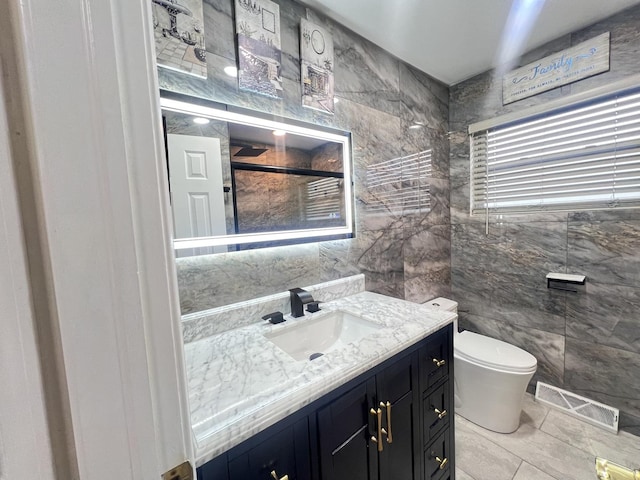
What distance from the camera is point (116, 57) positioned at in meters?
0.29

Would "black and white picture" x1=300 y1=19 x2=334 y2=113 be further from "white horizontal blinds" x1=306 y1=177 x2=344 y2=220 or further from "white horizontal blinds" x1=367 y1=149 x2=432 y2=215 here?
"white horizontal blinds" x1=367 y1=149 x2=432 y2=215

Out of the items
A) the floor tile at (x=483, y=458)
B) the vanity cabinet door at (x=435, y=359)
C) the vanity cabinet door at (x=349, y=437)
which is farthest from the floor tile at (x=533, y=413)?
the vanity cabinet door at (x=349, y=437)

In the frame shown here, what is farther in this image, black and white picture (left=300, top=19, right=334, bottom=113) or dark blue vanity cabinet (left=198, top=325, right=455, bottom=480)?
black and white picture (left=300, top=19, right=334, bottom=113)

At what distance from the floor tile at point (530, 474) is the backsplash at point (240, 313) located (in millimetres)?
1295

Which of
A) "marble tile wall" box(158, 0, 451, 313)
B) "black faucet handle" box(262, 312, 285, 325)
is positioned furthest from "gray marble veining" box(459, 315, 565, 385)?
"black faucet handle" box(262, 312, 285, 325)

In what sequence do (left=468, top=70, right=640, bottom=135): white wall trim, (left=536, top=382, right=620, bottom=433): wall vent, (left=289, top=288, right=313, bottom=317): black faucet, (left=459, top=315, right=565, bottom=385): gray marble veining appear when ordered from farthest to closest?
(left=459, top=315, right=565, bottom=385): gray marble veining → (left=536, top=382, right=620, bottom=433): wall vent → (left=468, top=70, right=640, bottom=135): white wall trim → (left=289, top=288, right=313, bottom=317): black faucet

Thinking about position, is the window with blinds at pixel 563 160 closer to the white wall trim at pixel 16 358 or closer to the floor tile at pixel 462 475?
the floor tile at pixel 462 475

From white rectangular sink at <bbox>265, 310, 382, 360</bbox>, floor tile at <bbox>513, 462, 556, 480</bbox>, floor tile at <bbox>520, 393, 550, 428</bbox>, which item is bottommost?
floor tile at <bbox>520, 393, 550, 428</bbox>

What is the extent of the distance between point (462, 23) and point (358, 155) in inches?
37.0

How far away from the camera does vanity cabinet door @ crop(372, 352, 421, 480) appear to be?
874 millimetres

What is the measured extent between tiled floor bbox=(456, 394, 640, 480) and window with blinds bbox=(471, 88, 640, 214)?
136 centimetres

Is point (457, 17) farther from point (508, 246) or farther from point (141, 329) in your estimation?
point (141, 329)

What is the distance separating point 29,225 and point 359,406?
0.88 metres

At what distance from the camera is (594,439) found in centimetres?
148
